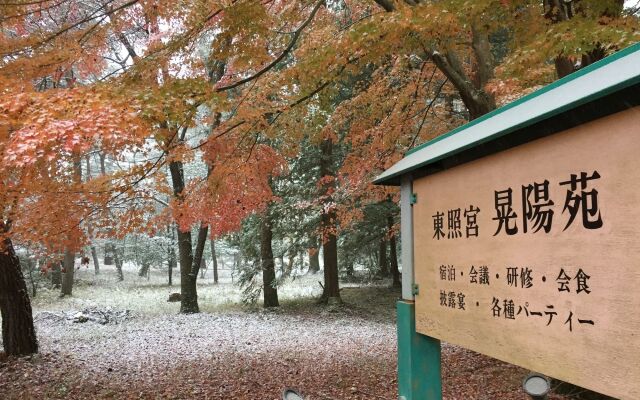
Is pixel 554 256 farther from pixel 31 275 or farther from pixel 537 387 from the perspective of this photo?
pixel 31 275

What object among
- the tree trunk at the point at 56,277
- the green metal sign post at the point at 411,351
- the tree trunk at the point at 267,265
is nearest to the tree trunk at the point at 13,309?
the green metal sign post at the point at 411,351

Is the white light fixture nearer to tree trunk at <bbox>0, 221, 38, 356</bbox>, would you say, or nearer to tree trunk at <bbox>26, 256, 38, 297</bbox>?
tree trunk at <bbox>0, 221, 38, 356</bbox>

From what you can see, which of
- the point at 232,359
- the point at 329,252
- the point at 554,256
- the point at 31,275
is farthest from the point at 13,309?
the point at 31,275

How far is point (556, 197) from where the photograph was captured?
225 cm

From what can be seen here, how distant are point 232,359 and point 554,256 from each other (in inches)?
323

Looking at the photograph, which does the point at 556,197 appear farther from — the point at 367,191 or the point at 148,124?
the point at 367,191

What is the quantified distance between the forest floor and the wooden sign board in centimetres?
399

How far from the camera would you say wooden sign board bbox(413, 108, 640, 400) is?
1888 mm

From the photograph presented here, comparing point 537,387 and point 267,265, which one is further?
point 267,265

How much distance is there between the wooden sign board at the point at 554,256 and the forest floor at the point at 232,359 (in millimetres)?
3993

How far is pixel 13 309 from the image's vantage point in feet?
28.3

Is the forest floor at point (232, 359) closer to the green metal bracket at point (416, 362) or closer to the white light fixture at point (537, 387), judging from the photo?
the white light fixture at point (537, 387)

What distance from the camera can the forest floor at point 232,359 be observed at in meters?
6.96

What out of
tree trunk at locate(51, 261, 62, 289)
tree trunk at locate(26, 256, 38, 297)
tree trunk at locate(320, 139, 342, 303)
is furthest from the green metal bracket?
tree trunk at locate(51, 261, 62, 289)
